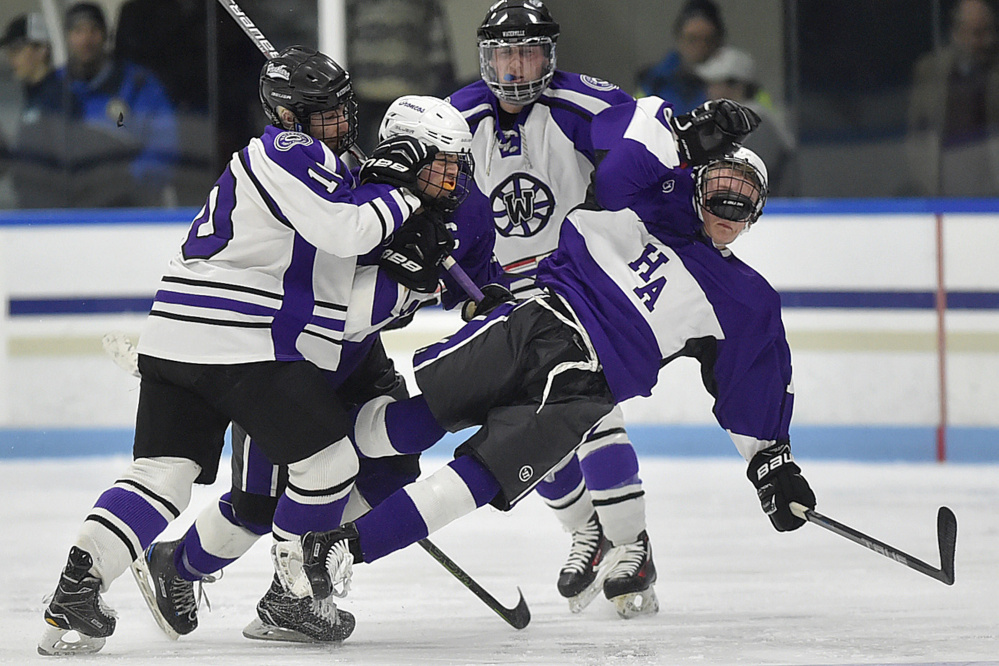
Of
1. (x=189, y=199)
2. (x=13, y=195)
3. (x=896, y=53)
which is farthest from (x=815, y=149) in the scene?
(x=13, y=195)

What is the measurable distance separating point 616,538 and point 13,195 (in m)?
3.30

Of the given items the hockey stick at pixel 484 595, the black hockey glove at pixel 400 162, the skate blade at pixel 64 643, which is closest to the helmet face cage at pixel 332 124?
the black hockey glove at pixel 400 162

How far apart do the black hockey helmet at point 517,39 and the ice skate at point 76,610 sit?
4.34 ft

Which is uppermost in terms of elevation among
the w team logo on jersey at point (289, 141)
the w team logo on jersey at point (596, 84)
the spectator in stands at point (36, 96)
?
the spectator in stands at point (36, 96)

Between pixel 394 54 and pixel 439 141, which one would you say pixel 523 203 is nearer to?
pixel 439 141

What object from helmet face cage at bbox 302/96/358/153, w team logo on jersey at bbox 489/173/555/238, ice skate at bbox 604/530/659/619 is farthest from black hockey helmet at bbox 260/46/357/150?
ice skate at bbox 604/530/659/619

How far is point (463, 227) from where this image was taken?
106 inches

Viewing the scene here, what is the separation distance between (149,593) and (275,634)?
0.26 meters

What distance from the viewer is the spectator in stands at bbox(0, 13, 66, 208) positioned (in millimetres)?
5277

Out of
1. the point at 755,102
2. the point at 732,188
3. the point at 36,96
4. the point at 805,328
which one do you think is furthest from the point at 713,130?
the point at 36,96

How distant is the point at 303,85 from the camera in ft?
8.04

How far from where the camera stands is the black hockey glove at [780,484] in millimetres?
2551

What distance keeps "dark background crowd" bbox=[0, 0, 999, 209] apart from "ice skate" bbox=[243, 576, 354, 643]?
301 cm

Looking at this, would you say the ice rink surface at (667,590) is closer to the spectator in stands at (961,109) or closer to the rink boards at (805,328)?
the rink boards at (805,328)
